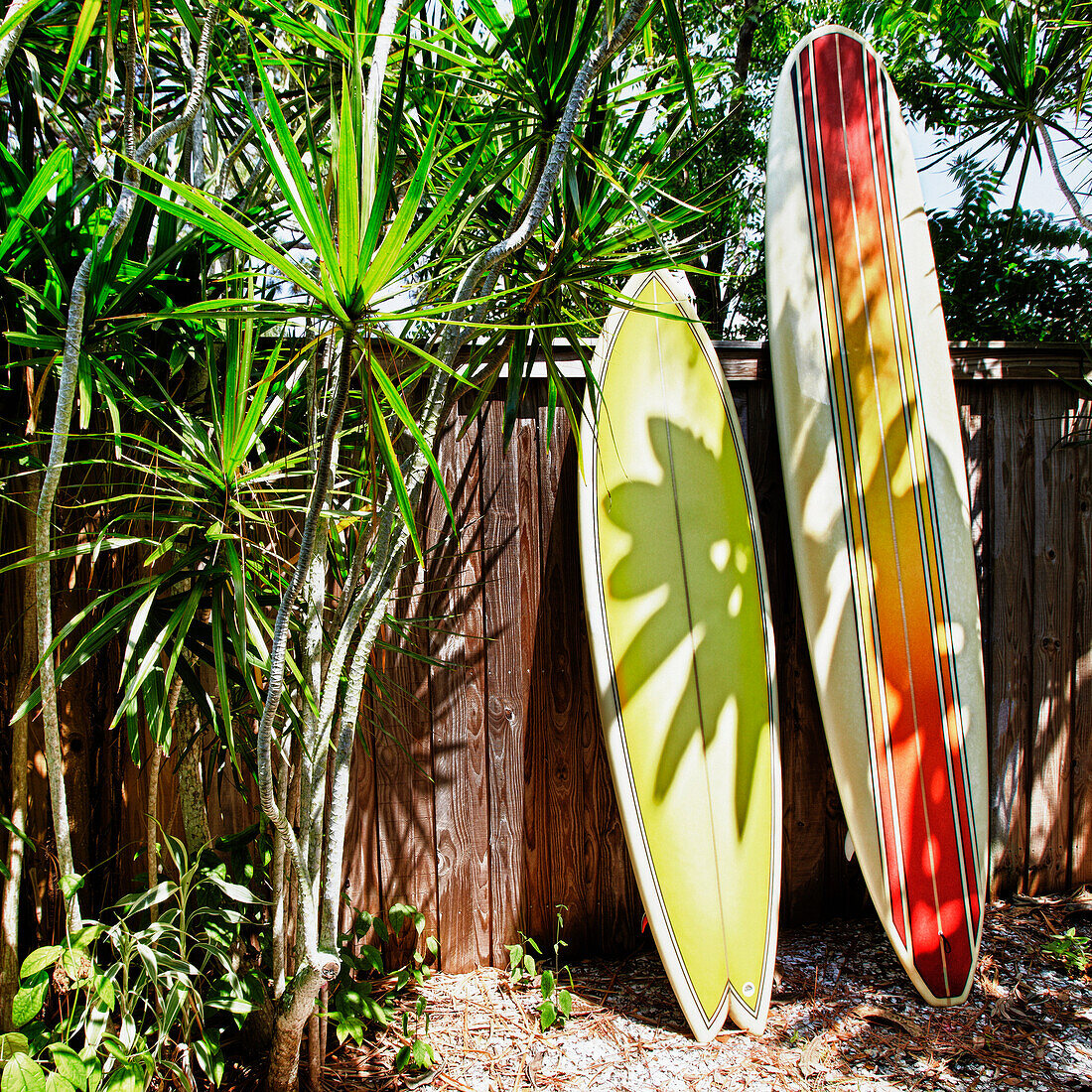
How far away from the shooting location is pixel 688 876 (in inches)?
64.9

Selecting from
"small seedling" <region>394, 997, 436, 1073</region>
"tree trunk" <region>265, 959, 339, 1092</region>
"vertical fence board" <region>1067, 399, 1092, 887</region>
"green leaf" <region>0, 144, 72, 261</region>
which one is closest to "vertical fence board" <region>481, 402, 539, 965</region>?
"small seedling" <region>394, 997, 436, 1073</region>

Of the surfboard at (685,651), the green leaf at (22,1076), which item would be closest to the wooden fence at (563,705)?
the surfboard at (685,651)

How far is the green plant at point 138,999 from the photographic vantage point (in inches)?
40.6

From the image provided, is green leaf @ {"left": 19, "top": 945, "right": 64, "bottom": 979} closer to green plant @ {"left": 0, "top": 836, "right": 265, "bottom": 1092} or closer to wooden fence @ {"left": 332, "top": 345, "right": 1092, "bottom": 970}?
green plant @ {"left": 0, "top": 836, "right": 265, "bottom": 1092}

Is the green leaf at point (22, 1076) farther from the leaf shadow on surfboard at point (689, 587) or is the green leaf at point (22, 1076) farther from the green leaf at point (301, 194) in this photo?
the leaf shadow on surfboard at point (689, 587)

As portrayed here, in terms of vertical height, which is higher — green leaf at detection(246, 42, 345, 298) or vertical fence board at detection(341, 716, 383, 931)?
green leaf at detection(246, 42, 345, 298)

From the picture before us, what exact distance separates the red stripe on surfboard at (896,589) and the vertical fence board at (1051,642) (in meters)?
0.44

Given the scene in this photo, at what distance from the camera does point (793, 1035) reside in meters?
1.53

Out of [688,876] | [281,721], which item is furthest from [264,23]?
[688,876]

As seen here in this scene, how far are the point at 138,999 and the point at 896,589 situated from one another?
1.84 m

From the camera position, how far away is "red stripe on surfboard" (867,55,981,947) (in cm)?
175

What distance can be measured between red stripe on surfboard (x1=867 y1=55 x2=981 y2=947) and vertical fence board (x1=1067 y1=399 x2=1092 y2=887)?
54cm

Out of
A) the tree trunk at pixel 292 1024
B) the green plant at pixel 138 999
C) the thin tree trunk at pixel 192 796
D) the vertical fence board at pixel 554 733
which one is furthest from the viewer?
the vertical fence board at pixel 554 733

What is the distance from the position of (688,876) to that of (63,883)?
1.25 meters
